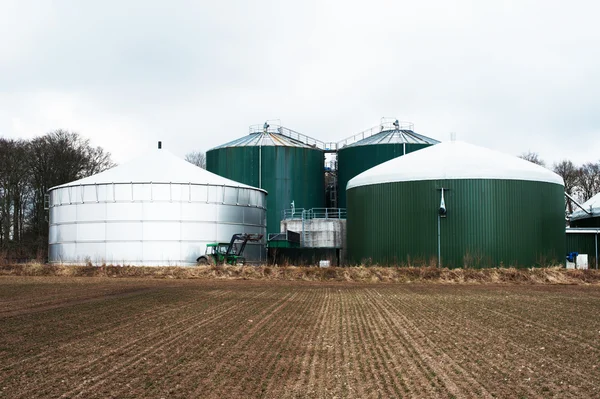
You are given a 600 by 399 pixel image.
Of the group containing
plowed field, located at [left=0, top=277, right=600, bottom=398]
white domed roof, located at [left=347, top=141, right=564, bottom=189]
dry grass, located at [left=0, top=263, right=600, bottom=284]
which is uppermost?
white domed roof, located at [left=347, top=141, right=564, bottom=189]

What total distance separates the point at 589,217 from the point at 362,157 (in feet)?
67.2

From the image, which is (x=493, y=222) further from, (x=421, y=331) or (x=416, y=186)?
(x=421, y=331)

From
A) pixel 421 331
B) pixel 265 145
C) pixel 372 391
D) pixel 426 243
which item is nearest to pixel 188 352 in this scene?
pixel 372 391

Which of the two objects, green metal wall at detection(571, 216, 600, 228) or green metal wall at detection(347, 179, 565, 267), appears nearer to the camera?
green metal wall at detection(347, 179, 565, 267)

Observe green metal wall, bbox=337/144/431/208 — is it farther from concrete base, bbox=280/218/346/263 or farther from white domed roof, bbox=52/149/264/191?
white domed roof, bbox=52/149/264/191

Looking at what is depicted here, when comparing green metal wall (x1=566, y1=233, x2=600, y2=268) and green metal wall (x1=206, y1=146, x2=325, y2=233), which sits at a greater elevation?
green metal wall (x1=206, y1=146, x2=325, y2=233)

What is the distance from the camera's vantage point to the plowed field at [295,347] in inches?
436

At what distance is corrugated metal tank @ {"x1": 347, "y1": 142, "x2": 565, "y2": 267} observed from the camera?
4278cm

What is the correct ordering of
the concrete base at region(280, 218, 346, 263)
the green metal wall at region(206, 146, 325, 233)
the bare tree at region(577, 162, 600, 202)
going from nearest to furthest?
the concrete base at region(280, 218, 346, 263)
the green metal wall at region(206, 146, 325, 233)
the bare tree at region(577, 162, 600, 202)

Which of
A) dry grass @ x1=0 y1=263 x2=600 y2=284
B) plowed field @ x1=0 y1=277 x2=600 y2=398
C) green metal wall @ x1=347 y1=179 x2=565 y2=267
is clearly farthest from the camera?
green metal wall @ x1=347 y1=179 x2=565 y2=267

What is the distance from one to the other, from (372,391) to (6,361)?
22.5ft

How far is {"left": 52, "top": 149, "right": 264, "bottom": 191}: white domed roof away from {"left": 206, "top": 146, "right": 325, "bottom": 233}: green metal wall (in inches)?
434

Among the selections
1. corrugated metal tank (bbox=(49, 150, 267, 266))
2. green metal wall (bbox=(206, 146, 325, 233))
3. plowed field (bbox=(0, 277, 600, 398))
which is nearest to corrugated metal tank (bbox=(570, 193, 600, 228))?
green metal wall (bbox=(206, 146, 325, 233))

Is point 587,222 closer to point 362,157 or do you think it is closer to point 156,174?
point 362,157
